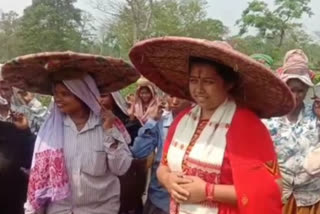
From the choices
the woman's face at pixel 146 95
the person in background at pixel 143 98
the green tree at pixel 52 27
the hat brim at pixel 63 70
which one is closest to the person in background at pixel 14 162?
the hat brim at pixel 63 70

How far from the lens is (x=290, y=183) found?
3.90 m

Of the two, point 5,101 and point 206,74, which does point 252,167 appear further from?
point 5,101

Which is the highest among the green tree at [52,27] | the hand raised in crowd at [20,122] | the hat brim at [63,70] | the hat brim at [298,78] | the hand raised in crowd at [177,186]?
the green tree at [52,27]

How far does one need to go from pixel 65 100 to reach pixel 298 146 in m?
1.41

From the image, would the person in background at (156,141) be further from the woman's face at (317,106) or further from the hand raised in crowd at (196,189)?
the hand raised in crowd at (196,189)

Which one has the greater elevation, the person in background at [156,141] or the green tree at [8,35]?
the green tree at [8,35]

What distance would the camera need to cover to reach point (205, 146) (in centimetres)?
279

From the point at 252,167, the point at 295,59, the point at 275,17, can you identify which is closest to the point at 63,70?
the point at 252,167

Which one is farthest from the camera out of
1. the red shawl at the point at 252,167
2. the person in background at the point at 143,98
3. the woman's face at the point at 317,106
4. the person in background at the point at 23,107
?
the person in background at the point at 143,98

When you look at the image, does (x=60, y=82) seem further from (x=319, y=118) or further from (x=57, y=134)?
(x=319, y=118)

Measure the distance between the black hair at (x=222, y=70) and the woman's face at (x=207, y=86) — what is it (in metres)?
0.02

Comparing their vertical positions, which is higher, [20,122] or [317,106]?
[317,106]

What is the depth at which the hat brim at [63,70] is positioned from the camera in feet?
10.9

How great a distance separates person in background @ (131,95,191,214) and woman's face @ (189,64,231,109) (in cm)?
95
